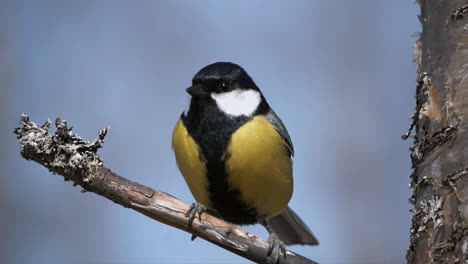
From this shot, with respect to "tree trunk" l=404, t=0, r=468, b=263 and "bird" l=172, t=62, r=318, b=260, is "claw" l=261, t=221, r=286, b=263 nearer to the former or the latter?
"bird" l=172, t=62, r=318, b=260

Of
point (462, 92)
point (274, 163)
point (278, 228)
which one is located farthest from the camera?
point (278, 228)

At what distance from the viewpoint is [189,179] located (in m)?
3.47

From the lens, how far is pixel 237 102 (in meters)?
3.62

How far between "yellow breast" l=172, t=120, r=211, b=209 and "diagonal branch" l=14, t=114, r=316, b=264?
2.14 feet

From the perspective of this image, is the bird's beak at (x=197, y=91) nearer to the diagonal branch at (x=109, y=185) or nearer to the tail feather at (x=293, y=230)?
the diagonal branch at (x=109, y=185)

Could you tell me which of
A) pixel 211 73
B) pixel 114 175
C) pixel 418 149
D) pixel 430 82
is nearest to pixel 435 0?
pixel 430 82

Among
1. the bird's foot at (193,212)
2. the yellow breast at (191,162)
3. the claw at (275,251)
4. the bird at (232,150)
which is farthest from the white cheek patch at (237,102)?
the claw at (275,251)

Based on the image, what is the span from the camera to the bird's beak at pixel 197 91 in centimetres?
356

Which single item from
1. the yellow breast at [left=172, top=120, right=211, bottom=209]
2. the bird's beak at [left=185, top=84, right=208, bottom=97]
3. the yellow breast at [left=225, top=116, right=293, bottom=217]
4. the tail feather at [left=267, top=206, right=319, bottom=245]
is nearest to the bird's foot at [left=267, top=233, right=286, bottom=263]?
the yellow breast at [left=225, top=116, right=293, bottom=217]

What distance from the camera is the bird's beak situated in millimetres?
3562

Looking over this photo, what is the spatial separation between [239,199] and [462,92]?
1.48 m

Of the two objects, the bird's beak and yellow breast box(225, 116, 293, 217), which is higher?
the bird's beak

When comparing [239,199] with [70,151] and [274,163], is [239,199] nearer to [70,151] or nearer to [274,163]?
[274,163]

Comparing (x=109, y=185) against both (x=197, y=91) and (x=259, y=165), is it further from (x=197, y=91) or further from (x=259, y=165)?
(x=197, y=91)
